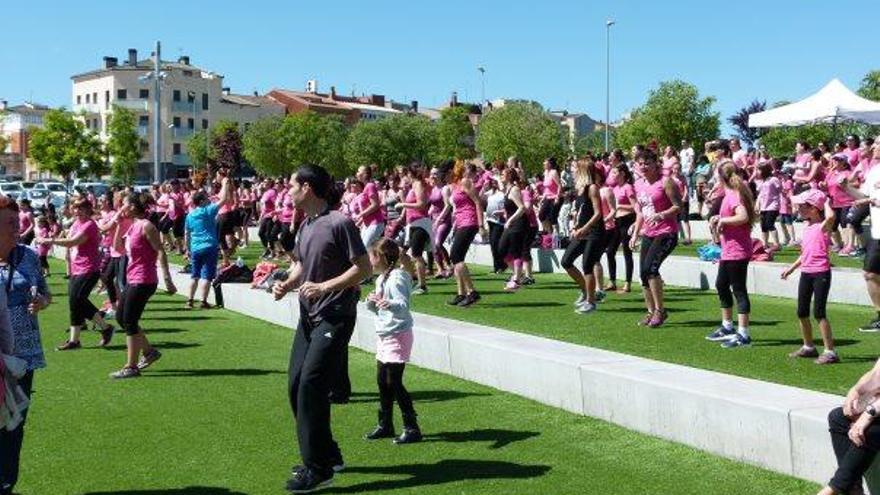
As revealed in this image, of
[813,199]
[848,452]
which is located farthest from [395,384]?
[813,199]

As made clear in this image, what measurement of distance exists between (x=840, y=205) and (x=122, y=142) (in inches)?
3306

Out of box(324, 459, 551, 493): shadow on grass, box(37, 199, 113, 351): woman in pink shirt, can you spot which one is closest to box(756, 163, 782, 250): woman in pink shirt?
box(37, 199, 113, 351): woman in pink shirt

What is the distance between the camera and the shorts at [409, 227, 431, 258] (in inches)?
591

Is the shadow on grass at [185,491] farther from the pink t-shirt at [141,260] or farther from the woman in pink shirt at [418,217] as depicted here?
the woman in pink shirt at [418,217]

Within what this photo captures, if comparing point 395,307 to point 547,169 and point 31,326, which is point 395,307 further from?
point 547,169

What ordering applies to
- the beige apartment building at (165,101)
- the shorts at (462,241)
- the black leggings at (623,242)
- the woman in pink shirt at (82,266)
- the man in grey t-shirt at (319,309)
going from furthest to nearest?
the beige apartment building at (165,101), the black leggings at (623,242), the shorts at (462,241), the woman in pink shirt at (82,266), the man in grey t-shirt at (319,309)

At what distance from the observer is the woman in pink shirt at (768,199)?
17406mm

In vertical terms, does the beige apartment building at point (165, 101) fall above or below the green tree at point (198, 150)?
above

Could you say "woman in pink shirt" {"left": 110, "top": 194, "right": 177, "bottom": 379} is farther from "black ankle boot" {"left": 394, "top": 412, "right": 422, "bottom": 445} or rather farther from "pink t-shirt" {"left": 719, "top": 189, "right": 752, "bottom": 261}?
"pink t-shirt" {"left": 719, "top": 189, "right": 752, "bottom": 261}

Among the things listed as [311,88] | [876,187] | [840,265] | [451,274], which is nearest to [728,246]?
[876,187]

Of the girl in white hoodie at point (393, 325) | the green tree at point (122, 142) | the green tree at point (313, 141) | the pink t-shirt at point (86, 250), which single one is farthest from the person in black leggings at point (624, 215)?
the green tree at point (313, 141)

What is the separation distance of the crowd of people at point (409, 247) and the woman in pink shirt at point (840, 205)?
0.14 feet

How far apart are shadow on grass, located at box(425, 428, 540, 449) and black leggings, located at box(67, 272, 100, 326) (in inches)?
241

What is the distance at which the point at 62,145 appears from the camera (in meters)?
86.9
